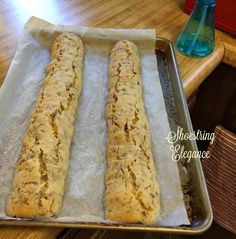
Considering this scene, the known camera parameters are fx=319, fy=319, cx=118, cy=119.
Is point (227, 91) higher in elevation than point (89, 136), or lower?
lower

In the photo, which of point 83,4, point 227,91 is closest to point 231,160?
point 227,91

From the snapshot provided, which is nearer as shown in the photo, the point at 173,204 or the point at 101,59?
the point at 173,204

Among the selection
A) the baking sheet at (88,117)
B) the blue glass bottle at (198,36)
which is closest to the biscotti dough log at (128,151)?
the baking sheet at (88,117)

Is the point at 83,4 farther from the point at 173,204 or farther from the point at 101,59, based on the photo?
the point at 173,204

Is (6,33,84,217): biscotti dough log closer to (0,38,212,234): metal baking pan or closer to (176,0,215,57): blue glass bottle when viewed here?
(0,38,212,234): metal baking pan

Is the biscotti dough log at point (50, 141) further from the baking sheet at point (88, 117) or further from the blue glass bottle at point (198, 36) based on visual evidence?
the blue glass bottle at point (198, 36)

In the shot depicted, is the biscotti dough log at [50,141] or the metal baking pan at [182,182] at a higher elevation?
the biscotti dough log at [50,141]
